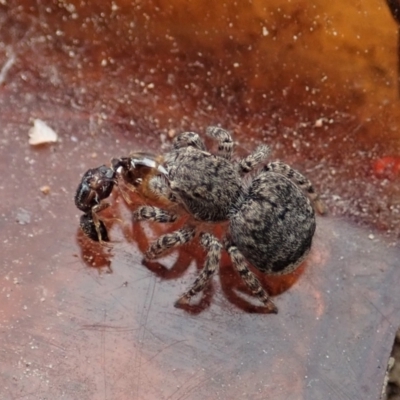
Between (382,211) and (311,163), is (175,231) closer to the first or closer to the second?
(311,163)

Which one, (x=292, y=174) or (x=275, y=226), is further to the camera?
(x=292, y=174)

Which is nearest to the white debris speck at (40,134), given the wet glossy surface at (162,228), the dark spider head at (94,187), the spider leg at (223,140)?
the wet glossy surface at (162,228)

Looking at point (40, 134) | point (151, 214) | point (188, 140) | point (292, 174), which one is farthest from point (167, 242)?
point (40, 134)

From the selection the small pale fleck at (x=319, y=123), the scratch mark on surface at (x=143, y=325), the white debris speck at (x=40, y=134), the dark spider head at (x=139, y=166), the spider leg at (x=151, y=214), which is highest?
the small pale fleck at (x=319, y=123)

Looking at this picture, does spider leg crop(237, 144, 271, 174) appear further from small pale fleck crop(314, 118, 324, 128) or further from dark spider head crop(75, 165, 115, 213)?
dark spider head crop(75, 165, 115, 213)

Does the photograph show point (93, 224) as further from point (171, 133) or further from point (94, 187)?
point (171, 133)

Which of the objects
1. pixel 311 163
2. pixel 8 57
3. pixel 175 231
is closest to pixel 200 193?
pixel 175 231

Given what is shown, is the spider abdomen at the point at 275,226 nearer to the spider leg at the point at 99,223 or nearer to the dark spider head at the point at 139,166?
the dark spider head at the point at 139,166
